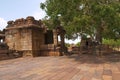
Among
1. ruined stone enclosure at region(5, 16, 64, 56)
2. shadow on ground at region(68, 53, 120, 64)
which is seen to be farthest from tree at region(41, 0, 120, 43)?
ruined stone enclosure at region(5, 16, 64, 56)

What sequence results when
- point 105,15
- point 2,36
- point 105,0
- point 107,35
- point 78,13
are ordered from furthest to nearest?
point 2,36 < point 107,35 < point 105,0 < point 78,13 < point 105,15

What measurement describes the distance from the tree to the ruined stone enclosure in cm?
316

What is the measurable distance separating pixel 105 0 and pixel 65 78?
843 centimetres

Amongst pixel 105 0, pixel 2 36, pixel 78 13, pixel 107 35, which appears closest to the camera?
pixel 78 13

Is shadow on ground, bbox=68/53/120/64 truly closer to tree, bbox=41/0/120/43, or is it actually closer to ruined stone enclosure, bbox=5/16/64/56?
tree, bbox=41/0/120/43

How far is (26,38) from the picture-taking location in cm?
1700

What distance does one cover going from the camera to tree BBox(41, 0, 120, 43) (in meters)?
11.6

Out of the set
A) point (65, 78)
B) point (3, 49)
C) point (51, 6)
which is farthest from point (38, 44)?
point (65, 78)

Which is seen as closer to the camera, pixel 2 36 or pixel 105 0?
pixel 105 0

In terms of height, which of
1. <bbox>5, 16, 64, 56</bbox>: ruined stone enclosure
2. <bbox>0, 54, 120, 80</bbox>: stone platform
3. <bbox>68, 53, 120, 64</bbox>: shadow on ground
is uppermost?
<bbox>5, 16, 64, 56</bbox>: ruined stone enclosure

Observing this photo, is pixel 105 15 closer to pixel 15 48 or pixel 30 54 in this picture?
pixel 30 54

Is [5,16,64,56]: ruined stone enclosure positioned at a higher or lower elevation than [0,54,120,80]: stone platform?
higher

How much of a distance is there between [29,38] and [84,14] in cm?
610

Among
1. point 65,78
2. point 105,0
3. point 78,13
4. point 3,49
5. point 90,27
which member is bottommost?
point 65,78
